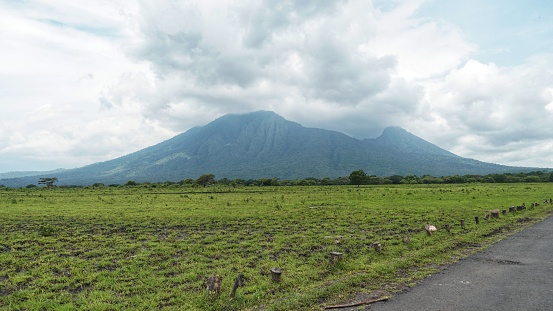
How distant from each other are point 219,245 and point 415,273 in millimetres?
9310

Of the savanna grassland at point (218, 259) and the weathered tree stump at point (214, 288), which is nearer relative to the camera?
the weathered tree stump at point (214, 288)

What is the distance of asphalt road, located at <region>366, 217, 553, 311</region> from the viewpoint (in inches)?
342

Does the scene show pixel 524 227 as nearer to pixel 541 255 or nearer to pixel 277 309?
pixel 541 255

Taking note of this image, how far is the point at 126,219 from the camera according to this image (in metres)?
27.4

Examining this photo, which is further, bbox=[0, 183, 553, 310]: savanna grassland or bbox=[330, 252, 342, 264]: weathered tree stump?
bbox=[330, 252, 342, 264]: weathered tree stump

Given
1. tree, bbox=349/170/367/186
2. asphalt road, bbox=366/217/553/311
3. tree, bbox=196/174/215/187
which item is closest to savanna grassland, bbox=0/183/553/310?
asphalt road, bbox=366/217/553/311

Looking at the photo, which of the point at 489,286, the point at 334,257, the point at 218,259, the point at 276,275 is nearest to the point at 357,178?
the point at 218,259

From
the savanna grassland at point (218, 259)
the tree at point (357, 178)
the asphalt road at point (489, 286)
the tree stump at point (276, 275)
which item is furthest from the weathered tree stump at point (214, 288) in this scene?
the tree at point (357, 178)

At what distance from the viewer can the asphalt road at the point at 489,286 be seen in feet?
28.5

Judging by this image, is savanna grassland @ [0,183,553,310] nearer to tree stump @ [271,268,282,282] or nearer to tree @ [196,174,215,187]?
tree stump @ [271,268,282,282]

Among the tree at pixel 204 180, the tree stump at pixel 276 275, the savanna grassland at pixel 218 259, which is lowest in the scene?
the savanna grassland at pixel 218 259

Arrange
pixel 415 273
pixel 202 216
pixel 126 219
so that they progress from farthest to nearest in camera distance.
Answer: pixel 202 216
pixel 126 219
pixel 415 273

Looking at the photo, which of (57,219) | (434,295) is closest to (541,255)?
(434,295)

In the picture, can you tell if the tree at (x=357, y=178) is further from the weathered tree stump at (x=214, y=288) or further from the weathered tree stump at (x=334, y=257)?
the weathered tree stump at (x=214, y=288)
